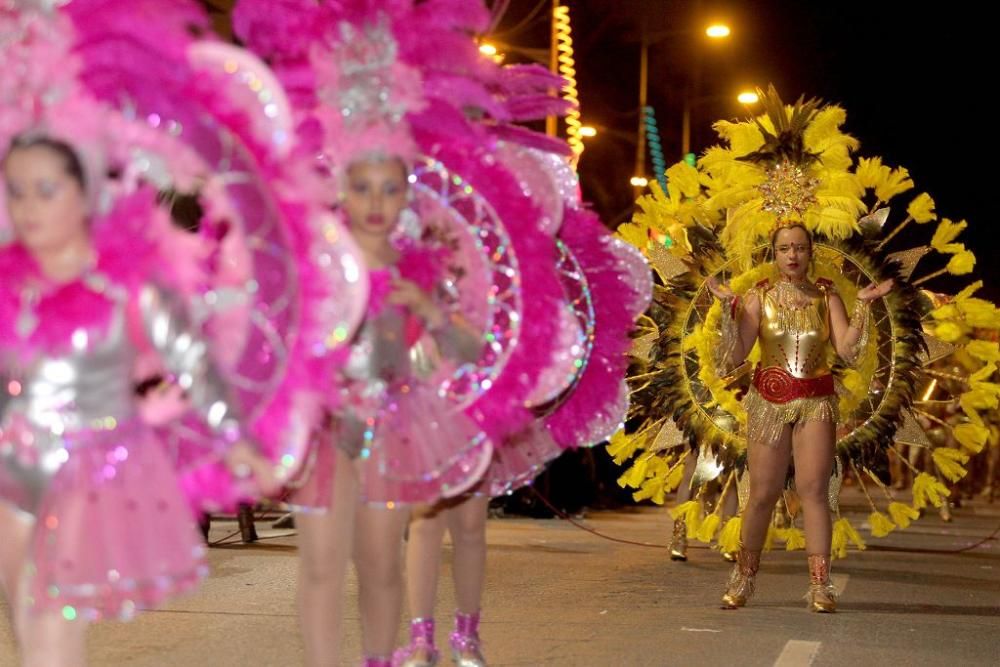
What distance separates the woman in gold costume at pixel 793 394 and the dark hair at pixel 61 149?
558 centimetres

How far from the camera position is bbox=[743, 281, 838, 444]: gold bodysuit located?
962 centimetres

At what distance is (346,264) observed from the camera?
478cm

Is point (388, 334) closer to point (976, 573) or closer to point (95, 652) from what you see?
point (95, 652)

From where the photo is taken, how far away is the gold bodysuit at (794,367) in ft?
31.6

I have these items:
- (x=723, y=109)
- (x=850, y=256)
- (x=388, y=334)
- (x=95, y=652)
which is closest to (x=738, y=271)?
(x=850, y=256)

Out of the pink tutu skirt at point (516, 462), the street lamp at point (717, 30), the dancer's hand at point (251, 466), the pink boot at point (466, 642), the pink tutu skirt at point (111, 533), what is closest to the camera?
the pink tutu skirt at point (111, 533)

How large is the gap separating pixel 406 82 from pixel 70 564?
194cm

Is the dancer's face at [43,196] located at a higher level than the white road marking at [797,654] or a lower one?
higher

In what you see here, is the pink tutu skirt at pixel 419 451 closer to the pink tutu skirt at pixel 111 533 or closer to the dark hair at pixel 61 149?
the pink tutu skirt at pixel 111 533

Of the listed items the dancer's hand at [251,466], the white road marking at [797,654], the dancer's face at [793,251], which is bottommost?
the white road marking at [797,654]

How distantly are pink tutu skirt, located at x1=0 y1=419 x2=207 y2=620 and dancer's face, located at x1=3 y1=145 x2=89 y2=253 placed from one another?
50cm

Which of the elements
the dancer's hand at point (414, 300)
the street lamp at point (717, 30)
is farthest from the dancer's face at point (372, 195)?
the street lamp at point (717, 30)

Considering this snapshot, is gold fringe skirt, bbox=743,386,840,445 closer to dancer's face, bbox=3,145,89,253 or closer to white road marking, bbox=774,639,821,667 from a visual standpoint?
white road marking, bbox=774,639,821,667

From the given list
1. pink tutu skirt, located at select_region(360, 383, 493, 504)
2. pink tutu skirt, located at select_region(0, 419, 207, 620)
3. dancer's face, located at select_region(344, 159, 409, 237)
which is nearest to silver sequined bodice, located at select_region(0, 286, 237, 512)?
pink tutu skirt, located at select_region(0, 419, 207, 620)
